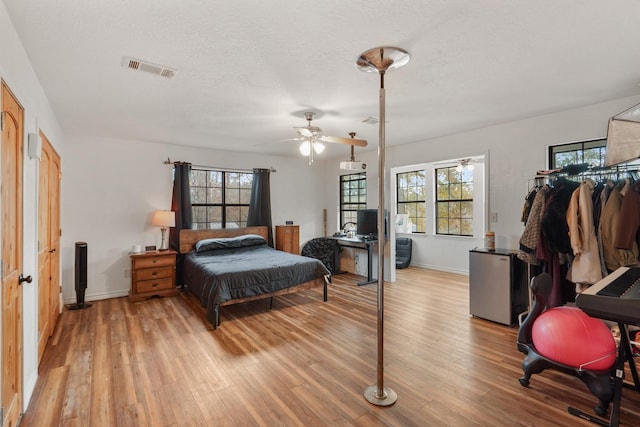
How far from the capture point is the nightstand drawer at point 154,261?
178 inches

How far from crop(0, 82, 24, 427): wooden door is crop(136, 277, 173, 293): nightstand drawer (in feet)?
8.55

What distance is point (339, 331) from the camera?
11.1ft

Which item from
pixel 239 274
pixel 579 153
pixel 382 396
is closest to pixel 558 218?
pixel 579 153

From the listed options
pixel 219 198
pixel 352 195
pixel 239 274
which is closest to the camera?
pixel 239 274

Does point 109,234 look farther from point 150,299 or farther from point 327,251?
point 327,251

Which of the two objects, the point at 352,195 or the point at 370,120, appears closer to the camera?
the point at 370,120

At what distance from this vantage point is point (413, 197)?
7.13m

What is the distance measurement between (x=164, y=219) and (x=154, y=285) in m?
1.01

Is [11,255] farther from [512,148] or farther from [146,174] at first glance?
[512,148]

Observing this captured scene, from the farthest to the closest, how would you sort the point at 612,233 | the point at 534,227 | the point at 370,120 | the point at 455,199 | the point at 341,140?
the point at 455,199 < the point at 370,120 < the point at 341,140 < the point at 534,227 < the point at 612,233

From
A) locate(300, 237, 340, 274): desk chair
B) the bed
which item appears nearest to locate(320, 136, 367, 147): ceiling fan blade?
the bed

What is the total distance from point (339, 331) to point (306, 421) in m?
1.46

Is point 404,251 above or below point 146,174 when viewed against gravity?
below

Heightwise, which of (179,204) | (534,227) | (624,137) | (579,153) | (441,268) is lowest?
(441,268)
